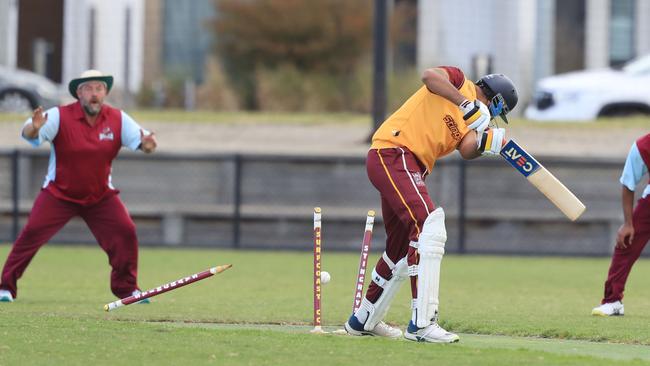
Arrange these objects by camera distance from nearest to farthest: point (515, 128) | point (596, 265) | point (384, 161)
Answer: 1. point (384, 161)
2. point (596, 265)
3. point (515, 128)

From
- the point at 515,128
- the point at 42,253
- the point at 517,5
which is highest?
the point at 517,5

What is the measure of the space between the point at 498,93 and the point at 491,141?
1.59 feet

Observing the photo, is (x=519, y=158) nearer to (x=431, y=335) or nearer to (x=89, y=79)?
(x=431, y=335)

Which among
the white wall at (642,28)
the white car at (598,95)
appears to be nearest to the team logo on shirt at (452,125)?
the white car at (598,95)

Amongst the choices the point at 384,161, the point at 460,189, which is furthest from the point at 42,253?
the point at 384,161

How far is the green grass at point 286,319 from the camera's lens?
8875mm

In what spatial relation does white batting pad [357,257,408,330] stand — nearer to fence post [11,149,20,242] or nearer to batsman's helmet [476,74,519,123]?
batsman's helmet [476,74,519,123]

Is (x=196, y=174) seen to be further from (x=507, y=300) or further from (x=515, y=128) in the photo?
(x=507, y=300)

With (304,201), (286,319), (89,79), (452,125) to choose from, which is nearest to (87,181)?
(89,79)

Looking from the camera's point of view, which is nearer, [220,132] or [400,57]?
[220,132]

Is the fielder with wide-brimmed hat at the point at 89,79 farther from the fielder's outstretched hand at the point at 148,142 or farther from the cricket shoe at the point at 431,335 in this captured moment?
the cricket shoe at the point at 431,335

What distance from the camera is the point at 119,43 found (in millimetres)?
44031

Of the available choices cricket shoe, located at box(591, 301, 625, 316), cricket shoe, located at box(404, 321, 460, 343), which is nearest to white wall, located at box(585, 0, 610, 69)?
cricket shoe, located at box(591, 301, 625, 316)

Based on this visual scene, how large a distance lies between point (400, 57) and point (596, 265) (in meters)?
25.3
